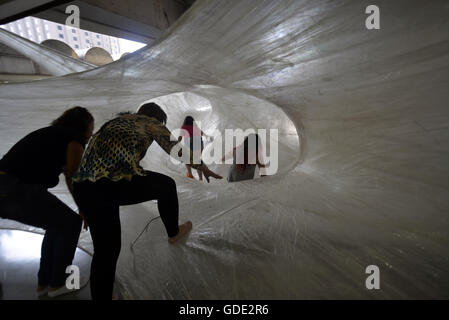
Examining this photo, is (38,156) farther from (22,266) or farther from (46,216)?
(22,266)

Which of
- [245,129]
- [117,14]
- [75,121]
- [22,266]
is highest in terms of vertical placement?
[117,14]

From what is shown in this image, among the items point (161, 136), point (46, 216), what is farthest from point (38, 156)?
point (161, 136)

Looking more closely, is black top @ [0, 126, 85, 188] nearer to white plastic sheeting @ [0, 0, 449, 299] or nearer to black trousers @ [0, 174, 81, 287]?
black trousers @ [0, 174, 81, 287]

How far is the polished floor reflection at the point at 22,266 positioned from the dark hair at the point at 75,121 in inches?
25.8

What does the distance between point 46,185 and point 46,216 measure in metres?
0.13

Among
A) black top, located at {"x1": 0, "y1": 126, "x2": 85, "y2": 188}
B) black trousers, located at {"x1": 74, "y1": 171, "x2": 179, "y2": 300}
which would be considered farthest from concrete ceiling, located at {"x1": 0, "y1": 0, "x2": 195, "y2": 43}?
black trousers, located at {"x1": 74, "y1": 171, "x2": 179, "y2": 300}

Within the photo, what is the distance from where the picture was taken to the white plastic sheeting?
876 millimetres

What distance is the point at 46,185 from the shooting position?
89cm

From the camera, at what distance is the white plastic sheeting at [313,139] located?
2.88 ft

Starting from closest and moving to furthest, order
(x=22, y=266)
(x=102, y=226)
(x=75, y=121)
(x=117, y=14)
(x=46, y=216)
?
(x=102, y=226) → (x=46, y=216) → (x=75, y=121) → (x=22, y=266) → (x=117, y=14)
